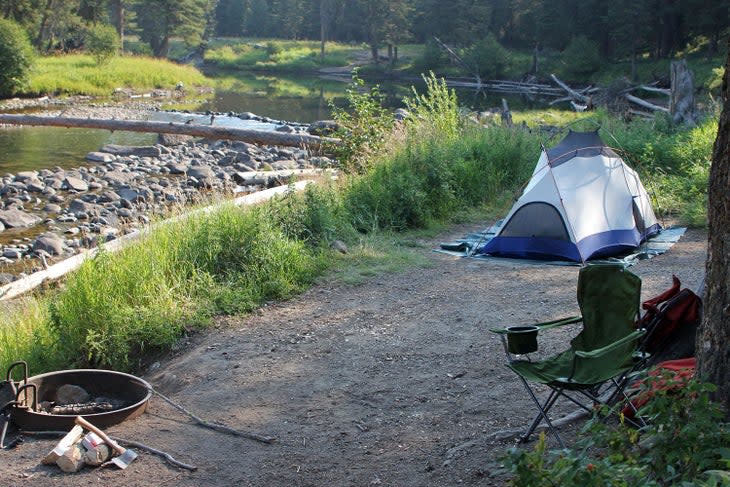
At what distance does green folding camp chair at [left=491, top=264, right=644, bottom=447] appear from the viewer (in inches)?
157

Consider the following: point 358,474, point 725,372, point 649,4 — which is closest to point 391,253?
point 358,474

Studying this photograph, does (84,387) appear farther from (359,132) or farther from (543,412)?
(359,132)

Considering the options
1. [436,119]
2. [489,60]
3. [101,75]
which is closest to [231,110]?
[101,75]

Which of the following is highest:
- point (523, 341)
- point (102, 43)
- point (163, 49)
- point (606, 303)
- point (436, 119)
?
point (102, 43)

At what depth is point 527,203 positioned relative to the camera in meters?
8.66

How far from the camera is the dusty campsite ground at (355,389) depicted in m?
4.36

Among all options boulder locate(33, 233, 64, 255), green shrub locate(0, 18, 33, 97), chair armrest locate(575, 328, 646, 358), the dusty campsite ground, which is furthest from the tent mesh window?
green shrub locate(0, 18, 33, 97)

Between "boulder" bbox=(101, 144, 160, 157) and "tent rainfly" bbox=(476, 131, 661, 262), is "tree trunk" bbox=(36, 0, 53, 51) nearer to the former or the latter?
"boulder" bbox=(101, 144, 160, 157)

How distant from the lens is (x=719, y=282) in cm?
331

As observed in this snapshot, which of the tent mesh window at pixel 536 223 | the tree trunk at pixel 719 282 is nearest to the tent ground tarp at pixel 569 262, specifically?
the tent mesh window at pixel 536 223

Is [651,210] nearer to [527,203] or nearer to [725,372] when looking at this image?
[527,203]

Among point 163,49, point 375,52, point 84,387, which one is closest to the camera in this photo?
point 84,387

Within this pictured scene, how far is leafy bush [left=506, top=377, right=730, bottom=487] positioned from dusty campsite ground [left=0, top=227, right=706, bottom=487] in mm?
648

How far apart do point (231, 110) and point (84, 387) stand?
88.0 feet
